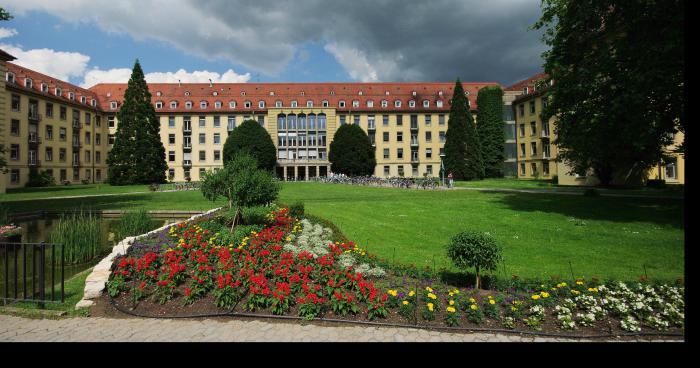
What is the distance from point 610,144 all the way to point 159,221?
2345 cm

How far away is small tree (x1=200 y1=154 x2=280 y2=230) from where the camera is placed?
12.8 metres

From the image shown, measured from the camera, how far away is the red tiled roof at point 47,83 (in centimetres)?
5009

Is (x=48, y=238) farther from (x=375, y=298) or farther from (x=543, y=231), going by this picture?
(x=543, y=231)

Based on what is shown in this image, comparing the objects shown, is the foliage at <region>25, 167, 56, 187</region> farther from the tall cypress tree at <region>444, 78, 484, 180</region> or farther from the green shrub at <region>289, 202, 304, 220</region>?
the tall cypress tree at <region>444, 78, 484, 180</region>

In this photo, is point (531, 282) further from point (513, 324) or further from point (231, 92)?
point (231, 92)

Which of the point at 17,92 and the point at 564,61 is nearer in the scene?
the point at 564,61

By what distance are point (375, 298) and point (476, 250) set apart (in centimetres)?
228

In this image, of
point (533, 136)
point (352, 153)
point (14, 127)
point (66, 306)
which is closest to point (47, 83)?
point (14, 127)

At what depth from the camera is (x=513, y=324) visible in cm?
561

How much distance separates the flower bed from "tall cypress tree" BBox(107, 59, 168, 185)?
48.9m

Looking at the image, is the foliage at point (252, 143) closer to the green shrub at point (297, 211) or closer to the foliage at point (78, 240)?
the green shrub at point (297, 211)

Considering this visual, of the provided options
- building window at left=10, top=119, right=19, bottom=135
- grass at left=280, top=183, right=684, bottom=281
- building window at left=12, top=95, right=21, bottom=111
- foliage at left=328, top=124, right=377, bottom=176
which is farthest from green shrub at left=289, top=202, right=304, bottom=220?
building window at left=12, top=95, right=21, bottom=111

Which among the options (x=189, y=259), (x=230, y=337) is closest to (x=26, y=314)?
(x=189, y=259)
